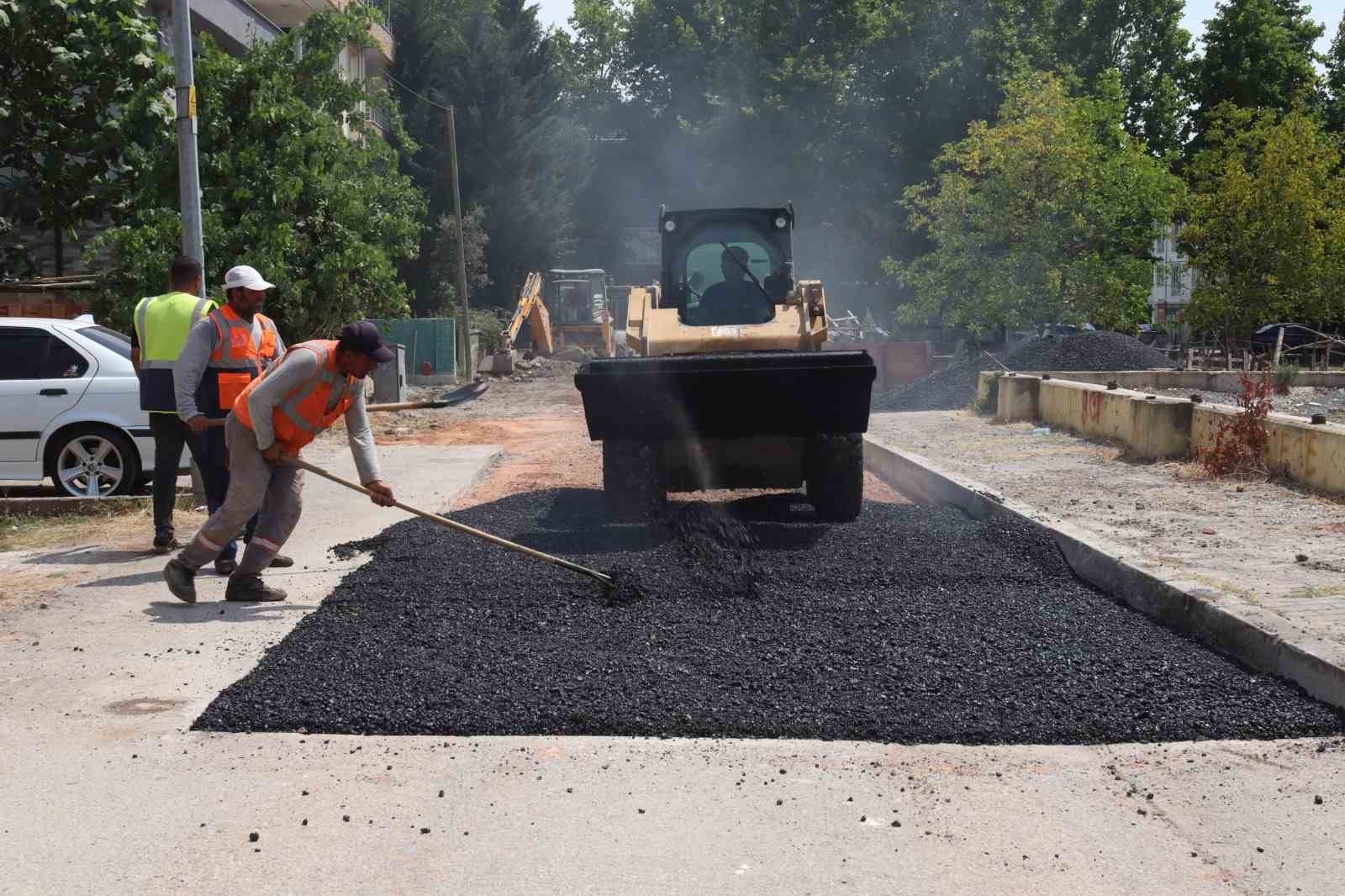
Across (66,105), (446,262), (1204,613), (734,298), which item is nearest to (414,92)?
(446,262)

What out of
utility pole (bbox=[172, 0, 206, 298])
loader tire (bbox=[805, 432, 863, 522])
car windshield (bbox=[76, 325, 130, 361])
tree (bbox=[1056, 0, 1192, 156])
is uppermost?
tree (bbox=[1056, 0, 1192, 156])

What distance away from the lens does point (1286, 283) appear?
89.8 feet

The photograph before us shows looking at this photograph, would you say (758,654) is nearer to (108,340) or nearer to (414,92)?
(108,340)

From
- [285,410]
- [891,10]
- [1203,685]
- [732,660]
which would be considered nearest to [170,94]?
[285,410]

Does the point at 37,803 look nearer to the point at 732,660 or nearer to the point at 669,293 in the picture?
the point at 732,660

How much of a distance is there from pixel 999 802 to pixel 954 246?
82.0 feet

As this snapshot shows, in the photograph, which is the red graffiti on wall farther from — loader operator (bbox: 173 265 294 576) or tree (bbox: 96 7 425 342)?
loader operator (bbox: 173 265 294 576)

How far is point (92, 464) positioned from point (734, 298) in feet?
17.8

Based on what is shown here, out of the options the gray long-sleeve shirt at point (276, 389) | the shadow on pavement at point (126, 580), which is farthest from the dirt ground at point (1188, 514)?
the shadow on pavement at point (126, 580)

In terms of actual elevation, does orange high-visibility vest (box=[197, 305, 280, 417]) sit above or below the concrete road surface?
→ above

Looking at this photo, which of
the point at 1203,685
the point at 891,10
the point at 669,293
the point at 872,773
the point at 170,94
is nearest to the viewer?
the point at 872,773

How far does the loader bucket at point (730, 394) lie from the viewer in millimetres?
8727

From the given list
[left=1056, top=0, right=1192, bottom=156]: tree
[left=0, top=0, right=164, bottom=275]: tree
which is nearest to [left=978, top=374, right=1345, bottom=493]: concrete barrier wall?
[left=0, top=0, right=164, bottom=275]: tree

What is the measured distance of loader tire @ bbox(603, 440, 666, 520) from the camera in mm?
9133
